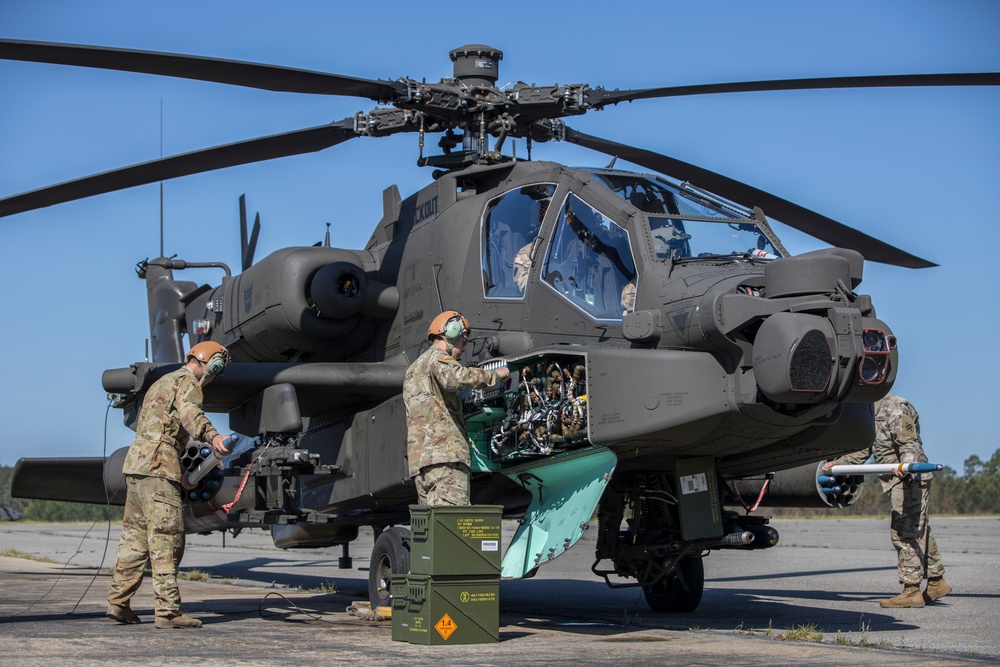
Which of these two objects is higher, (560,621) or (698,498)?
(698,498)

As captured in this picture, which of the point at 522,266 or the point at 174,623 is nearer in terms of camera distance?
the point at 174,623

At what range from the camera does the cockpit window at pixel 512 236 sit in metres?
8.80

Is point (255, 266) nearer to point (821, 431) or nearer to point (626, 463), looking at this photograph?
point (626, 463)

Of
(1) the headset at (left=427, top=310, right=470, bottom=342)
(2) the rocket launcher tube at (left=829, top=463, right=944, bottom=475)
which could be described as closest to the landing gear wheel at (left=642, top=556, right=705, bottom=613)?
(2) the rocket launcher tube at (left=829, top=463, right=944, bottom=475)

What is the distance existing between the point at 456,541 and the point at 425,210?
3.76 metres

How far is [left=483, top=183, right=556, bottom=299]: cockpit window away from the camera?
28.9ft

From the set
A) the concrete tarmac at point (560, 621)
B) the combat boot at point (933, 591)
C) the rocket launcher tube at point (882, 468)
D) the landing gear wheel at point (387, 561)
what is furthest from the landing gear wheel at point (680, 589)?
the landing gear wheel at point (387, 561)

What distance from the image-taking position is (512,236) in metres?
8.99

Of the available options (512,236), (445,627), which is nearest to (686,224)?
(512,236)

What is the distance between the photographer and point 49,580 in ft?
42.6

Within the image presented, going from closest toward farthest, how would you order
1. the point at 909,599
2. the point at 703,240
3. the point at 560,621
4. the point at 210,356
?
the point at 703,240 < the point at 210,356 < the point at 560,621 < the point at 909,599

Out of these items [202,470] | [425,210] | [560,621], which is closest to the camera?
[560,621]

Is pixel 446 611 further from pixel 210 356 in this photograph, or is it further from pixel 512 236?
pixel 512 236

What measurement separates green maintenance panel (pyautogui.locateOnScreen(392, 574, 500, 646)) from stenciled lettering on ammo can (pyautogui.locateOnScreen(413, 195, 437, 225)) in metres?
3.68
